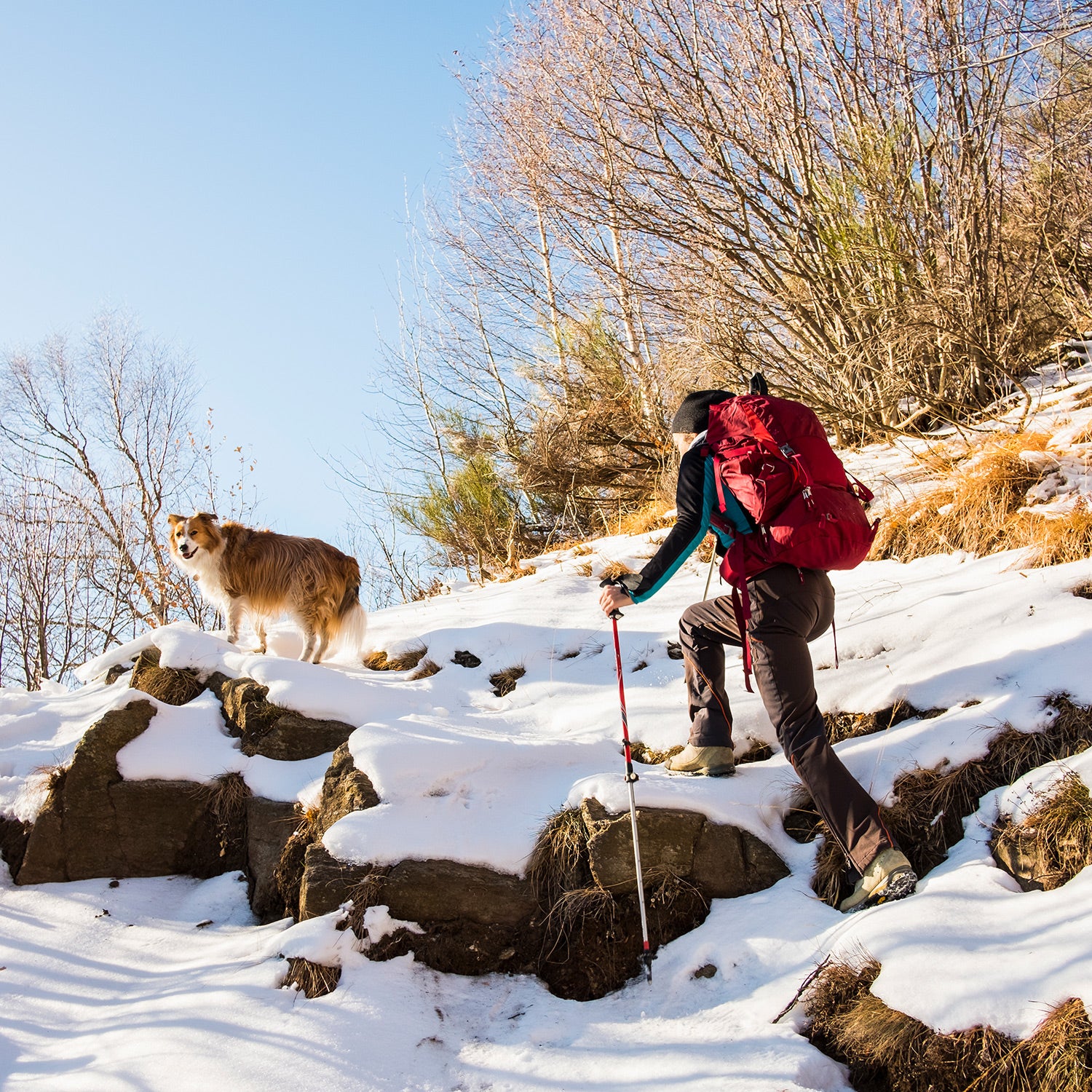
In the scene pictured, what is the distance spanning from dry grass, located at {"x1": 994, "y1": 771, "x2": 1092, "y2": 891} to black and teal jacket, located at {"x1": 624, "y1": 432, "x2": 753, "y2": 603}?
4.82 feet

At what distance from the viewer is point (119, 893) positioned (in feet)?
14.3

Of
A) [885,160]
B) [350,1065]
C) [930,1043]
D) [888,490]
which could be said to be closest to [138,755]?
[350,1065]

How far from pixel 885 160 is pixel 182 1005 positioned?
6634 mm

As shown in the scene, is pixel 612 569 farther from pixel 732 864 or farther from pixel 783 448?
pixel 783 448

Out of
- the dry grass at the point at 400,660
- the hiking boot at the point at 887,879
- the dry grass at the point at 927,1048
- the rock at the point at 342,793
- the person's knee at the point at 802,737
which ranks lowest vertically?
the dry grass at the point at 927,1048

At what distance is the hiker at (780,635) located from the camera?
301 cm

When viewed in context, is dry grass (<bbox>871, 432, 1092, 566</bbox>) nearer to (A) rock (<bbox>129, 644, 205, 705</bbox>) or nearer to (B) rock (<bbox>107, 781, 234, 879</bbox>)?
(B) rock (<bbox>107, 781, 234, 879</bbox>)

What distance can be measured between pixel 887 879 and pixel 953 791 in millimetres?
601

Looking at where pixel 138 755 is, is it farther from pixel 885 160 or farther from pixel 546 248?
pixel 546 248

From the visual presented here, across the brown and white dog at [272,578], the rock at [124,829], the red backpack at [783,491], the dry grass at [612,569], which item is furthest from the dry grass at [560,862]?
the dry grass at [612,569]

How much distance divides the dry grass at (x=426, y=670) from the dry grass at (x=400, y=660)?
122 mm

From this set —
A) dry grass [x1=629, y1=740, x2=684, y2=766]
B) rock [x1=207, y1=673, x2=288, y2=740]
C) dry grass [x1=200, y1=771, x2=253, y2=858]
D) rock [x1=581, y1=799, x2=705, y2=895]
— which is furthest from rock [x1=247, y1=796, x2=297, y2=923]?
dry grass [x1=629, y1=740, x2=684, y2=766]

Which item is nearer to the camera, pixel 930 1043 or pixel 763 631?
pixel 930 1043

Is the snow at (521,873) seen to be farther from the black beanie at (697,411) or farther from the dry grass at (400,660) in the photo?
the black beanie at (697,411)
